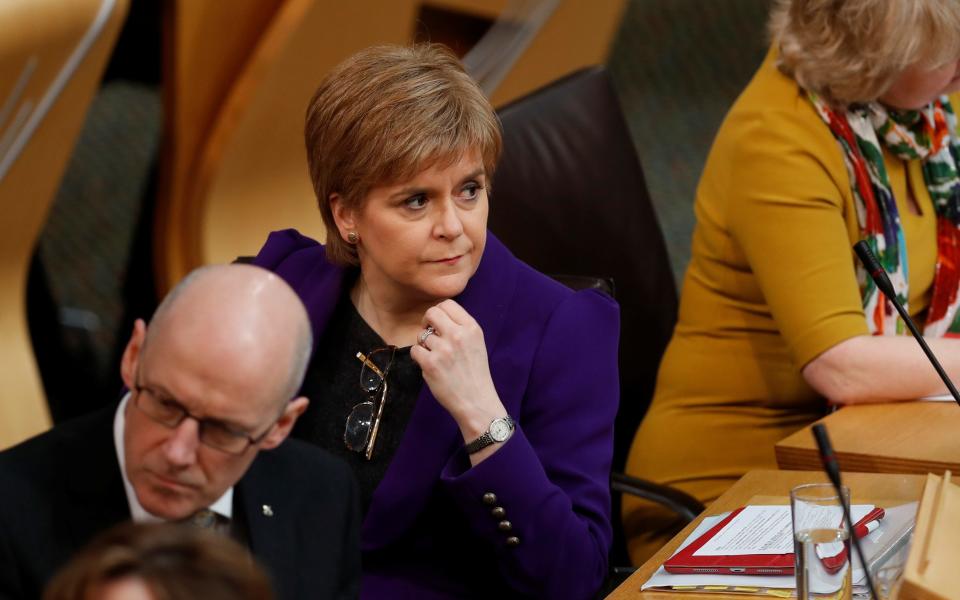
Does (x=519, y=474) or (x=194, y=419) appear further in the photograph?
(x=519, y=474)

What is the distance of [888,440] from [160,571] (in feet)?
4.67

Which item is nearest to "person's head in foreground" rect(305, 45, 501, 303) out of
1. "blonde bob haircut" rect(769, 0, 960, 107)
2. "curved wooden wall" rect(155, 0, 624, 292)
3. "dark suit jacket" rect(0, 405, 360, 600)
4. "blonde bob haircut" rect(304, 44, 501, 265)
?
"blonde bob haircut" rect(304, 44, 501, 265)

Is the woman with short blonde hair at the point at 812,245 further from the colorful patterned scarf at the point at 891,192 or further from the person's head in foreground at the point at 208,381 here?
the person's head in foreground at the point at 208,381

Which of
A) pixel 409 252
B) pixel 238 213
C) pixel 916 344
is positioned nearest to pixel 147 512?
pixel 409 252

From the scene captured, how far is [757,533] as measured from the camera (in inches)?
75.4

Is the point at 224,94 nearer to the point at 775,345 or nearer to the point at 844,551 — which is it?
the point at 775,345

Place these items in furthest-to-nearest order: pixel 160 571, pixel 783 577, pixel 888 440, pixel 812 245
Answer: pixel 812 245, pixel 888 440, pixel 783 577, pixel 160 571

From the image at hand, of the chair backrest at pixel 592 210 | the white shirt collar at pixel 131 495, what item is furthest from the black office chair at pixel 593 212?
the white shirt collar at pixel 131 495

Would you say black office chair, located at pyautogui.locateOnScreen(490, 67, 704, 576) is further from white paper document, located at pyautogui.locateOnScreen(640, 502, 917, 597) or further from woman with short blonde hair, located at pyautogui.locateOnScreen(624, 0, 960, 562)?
white paper document, located at pyautogui.locateOnScreen(640, 502, 917, 597)

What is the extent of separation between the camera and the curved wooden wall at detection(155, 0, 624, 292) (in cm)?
358

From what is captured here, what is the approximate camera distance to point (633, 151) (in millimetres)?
2850

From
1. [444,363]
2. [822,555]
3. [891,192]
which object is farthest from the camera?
[891,192]

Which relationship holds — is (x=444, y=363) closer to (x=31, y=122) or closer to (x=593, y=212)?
(x=593, y=212)

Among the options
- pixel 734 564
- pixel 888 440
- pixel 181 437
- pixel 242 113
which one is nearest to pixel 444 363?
pixel 734 564
